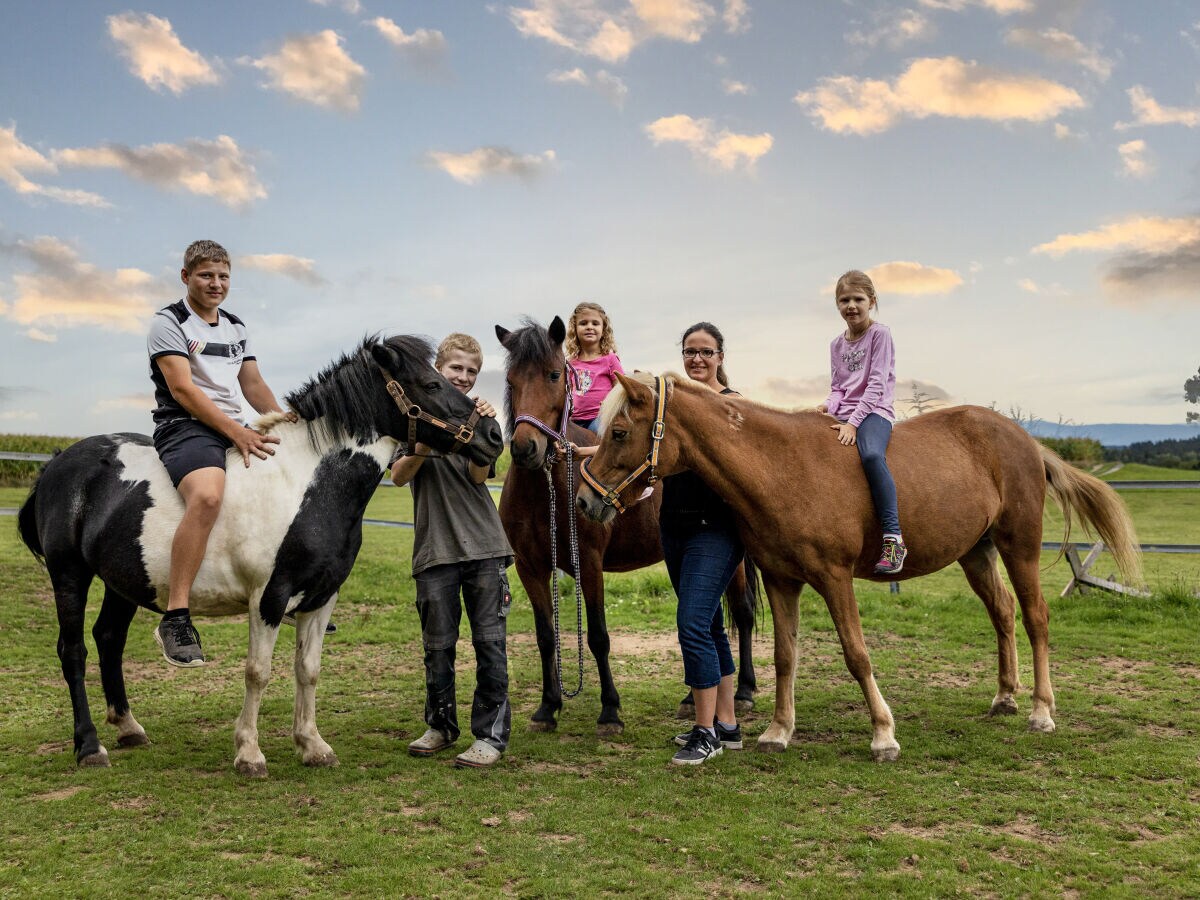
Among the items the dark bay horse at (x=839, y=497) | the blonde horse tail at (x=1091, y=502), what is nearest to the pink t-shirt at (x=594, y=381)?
the dark bay horse at (x=839, y=497)

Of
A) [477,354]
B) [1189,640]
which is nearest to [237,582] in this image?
[477,354]

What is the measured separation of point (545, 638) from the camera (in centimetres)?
552

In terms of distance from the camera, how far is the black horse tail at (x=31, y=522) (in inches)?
207

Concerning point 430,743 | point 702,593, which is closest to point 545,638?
point 430,743

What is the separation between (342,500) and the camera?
461cm

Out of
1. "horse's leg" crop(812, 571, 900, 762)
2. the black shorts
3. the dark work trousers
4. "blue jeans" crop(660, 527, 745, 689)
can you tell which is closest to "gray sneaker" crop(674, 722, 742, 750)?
"blue jeans" crop(660, 527, 745, 689)

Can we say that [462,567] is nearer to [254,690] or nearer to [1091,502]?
[254,690]

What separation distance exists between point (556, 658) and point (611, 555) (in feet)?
2.52

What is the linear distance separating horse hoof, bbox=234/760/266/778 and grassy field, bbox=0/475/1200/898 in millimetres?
51

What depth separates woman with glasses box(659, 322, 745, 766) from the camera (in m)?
4.60

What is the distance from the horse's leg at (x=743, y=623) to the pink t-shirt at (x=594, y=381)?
163 centimetres

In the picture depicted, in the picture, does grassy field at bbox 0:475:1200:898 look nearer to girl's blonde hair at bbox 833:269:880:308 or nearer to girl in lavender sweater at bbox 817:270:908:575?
girl in lavender sweater at bbox 817:270:908:575

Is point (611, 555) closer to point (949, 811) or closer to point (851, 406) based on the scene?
point (851, 406)

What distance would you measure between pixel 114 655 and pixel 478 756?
2.45 meters
